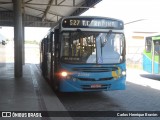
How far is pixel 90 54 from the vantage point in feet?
35.8

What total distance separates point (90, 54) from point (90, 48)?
8.0 inches

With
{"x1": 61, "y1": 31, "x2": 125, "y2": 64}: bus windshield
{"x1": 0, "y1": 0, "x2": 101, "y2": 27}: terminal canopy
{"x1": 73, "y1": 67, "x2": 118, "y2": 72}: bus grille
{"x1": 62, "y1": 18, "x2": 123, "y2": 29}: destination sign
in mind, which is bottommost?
{"x1": 73, "y1": 67, "x2": 118, "y2": 72}: bus grille

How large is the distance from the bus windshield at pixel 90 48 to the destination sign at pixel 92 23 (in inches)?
10.0

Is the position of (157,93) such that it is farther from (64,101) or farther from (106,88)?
(64,101)

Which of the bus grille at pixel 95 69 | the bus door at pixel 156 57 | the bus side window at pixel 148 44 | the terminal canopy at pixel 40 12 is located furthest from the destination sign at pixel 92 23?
the terminal canopy at pixel 40 12

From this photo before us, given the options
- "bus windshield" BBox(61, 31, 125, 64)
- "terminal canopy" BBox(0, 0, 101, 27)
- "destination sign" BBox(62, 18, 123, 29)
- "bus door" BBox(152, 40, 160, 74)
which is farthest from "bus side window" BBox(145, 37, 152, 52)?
"bus windshield" BBox(61, 31, 125, 64)

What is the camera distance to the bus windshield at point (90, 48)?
10859 millimetres

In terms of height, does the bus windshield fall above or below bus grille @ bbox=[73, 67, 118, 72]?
above

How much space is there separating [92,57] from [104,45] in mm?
592

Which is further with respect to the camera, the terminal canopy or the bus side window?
the terminal canopy

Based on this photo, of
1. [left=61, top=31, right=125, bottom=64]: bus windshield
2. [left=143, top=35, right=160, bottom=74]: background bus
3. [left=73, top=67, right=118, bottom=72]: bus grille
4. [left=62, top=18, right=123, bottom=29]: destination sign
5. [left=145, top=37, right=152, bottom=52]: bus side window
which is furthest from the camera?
[left=145, top=37, right=152, bottom=52]: bus side window

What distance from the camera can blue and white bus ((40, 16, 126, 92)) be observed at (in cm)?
1073

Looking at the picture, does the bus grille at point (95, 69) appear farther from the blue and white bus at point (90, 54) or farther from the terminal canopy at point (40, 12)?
the terminal canopy at point (40, 12)

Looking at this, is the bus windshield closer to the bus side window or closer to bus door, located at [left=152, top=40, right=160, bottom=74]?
bus door, located at [left=152, top=40, right=160, bottom=74]
